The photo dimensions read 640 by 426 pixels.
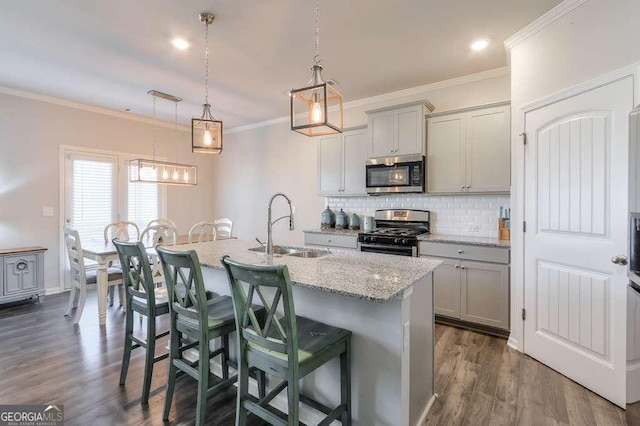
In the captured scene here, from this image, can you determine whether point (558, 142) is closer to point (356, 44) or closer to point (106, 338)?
point (356, 44)

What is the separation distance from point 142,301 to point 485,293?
2.98m

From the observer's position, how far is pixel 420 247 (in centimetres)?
351

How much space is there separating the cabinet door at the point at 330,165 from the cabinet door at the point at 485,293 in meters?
1.99

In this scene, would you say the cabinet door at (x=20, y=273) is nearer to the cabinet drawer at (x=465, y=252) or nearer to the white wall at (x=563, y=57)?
the cabinet drawer at (x=465, y=252)


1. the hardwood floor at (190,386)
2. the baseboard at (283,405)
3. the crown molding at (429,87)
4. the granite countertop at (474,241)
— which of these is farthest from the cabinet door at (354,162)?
the baseboard at (283,405)

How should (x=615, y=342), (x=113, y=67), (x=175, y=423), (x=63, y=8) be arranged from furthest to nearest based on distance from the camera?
(x=113, y=67) < (x=63, y=8) < (x=615, y=342) < (x=175, y=423)

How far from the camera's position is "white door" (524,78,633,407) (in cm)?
208

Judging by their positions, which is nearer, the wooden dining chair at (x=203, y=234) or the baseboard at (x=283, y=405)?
the baseboard at (x=283, y=405)

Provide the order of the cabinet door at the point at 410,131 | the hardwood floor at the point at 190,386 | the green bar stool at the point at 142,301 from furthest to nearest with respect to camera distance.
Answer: the cabinet door at the point at 410,131, the green bar stool at the point at 142,301, the hardwood floor at the point at 190,386

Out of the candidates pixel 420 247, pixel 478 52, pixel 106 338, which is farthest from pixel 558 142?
pixel 106 338

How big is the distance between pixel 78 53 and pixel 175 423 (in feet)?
11.3

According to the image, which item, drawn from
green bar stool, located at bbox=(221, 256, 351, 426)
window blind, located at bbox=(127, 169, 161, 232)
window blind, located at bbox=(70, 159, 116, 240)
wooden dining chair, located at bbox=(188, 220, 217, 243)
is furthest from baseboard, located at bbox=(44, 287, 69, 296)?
green bar stool, located at bbox=(221, 256, 351, 426)

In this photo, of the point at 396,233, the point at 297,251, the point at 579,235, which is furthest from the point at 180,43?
→ the point at 579,235

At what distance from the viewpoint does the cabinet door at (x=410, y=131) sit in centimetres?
370
